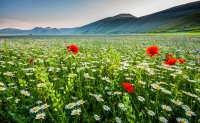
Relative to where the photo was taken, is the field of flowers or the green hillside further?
the green hillside

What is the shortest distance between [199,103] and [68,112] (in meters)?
2.61

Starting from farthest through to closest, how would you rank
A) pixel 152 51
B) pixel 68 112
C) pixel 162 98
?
1. pixel 152 51
2. pixel 162 98
3. pixel 68 112

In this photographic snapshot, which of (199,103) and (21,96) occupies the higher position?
(21,96)

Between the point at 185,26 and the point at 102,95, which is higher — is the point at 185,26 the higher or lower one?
the higher one

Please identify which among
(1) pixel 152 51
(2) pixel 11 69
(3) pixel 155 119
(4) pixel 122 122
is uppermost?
(1) pixel 152 51

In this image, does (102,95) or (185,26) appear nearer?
(102,95)

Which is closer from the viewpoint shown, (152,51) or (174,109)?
(174,109)

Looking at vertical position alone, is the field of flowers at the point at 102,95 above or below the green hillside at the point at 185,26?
below

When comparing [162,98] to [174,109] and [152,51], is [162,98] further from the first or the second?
[152,51]

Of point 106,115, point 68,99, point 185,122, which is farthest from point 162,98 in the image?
point 68,99

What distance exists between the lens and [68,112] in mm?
2539

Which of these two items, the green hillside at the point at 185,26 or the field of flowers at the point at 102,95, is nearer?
the field of flowers at the point at 102,95

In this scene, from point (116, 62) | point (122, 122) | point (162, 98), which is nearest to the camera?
point (122, 122)

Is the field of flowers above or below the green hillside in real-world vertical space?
below
